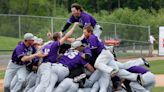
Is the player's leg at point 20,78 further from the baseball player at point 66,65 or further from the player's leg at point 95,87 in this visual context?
the player's leg at point 95,87

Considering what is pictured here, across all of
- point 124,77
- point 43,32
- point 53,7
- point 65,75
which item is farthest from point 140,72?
point 53,7

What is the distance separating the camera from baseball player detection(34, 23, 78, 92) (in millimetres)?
12773

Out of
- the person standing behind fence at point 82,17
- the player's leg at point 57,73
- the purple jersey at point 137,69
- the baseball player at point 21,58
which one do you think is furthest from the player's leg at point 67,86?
the person standing behind fence at point 82,17

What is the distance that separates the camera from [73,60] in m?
13.0

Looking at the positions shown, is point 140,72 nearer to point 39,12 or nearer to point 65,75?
point 65,75

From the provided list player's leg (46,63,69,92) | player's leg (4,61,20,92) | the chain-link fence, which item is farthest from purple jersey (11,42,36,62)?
the chain-link fence

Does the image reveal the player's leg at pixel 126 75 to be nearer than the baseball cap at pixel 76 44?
Yes

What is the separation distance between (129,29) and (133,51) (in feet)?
6.36

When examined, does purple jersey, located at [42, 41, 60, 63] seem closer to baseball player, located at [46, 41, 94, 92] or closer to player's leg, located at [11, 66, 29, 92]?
baseball player, located at [46, 41, 94, 92]

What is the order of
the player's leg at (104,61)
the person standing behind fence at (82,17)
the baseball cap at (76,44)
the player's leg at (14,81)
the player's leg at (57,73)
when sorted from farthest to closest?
the player's leg at (14,81), the person standing behind fence at (82,17), the baseball cap at (76,44), the player's leg at (57,73), the player's leg at (104,61)

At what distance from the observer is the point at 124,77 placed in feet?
42.7

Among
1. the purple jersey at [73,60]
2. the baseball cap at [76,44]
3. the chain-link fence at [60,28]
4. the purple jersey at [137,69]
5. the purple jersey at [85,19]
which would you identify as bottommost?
the chain-link fence at [60,28]

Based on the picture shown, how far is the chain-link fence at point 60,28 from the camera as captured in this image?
37000mm

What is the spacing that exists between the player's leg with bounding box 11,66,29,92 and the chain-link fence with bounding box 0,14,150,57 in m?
20.6
